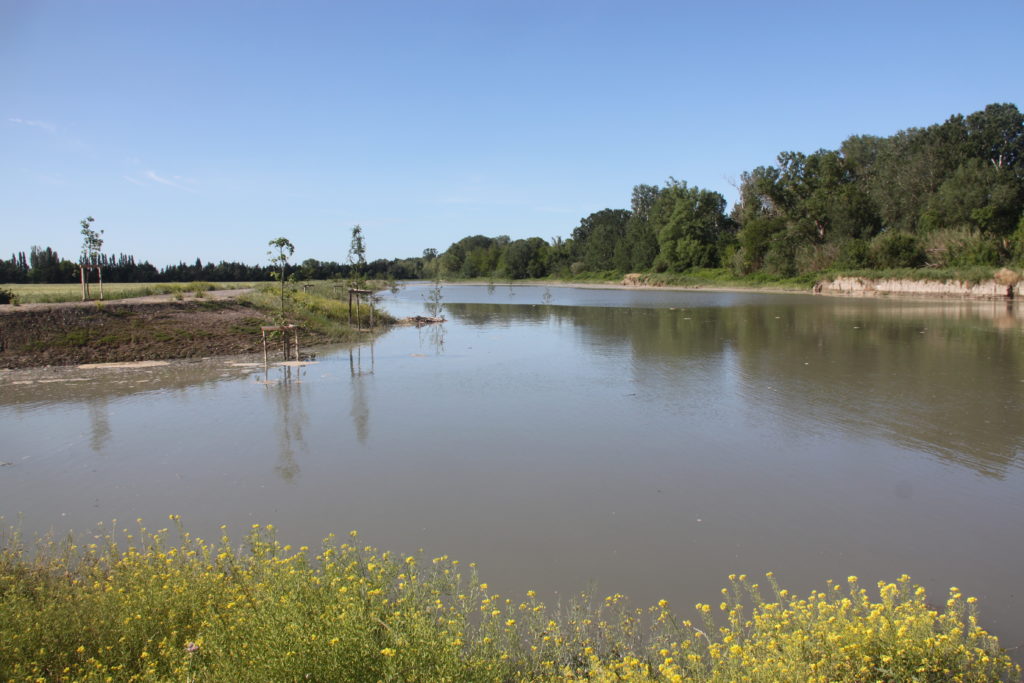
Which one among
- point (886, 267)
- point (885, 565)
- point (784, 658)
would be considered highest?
point (886, 267)

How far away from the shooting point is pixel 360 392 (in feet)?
47.5

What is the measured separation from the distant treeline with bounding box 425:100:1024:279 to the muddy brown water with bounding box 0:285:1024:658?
26.3m

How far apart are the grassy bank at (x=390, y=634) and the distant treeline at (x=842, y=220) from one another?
52.8ft

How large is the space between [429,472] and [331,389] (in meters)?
6.67

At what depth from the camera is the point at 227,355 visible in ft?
66.2

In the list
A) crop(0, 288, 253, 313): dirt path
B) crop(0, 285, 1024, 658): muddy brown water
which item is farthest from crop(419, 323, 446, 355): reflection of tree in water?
crop(0, 288, 253, 313): dirt path

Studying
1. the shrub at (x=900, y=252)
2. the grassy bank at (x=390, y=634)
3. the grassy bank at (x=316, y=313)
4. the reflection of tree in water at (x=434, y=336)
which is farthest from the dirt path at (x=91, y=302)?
the shrub at (x=900, y=252)

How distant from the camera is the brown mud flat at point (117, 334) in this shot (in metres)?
18.4

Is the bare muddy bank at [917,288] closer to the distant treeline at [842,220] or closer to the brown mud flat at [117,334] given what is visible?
the distant treeline at [842,220]

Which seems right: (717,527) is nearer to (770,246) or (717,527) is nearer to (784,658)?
(784,658)

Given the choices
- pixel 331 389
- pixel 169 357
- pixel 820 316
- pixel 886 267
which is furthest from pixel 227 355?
pixel 886 267

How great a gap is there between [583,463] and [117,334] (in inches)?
660

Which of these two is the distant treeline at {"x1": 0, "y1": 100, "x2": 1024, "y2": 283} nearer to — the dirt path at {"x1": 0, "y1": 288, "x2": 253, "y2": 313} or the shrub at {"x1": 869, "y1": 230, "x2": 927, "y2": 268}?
the shrub at {"x1": 869, "y1": 230, "x2": 927, "y2": 268}

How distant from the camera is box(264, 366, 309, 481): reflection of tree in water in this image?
30.4 feet
